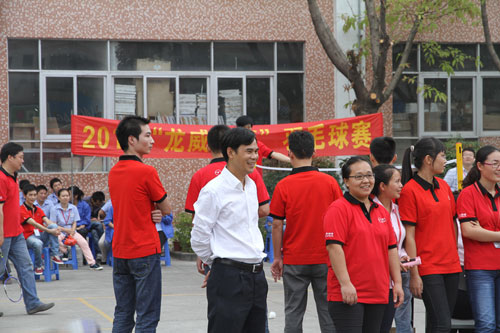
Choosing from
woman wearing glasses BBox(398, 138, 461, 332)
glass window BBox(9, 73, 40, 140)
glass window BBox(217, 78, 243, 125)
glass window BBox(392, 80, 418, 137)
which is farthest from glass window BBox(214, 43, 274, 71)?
woman wearing glasses BBox(398, 138, 461, 332)

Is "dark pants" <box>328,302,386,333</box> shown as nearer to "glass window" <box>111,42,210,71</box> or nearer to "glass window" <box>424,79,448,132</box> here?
"glass window" <box>111,42,210,71</box>

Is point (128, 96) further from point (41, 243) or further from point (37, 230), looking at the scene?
point (41, 243)

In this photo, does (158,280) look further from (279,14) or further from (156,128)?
(279,14)

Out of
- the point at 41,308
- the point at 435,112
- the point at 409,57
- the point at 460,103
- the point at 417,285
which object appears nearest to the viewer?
the point at 417,285

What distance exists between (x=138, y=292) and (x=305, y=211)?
1523 millimetres

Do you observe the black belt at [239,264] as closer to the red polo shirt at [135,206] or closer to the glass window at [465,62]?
the red polo shirt at [135,206]

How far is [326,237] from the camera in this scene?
5141 millimetres

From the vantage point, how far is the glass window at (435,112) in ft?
61.3

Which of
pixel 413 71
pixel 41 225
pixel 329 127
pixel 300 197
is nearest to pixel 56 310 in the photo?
pixel 41 225

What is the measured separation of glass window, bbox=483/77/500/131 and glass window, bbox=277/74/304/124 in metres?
4.85

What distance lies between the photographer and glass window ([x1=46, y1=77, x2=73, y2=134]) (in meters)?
16.9

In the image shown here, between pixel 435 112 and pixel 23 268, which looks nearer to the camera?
pixel 23 268

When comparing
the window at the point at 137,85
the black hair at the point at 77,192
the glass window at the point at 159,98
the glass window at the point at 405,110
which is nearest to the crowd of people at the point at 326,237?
the black hair at the point at 77,192

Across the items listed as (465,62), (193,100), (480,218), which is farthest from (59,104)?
(480,218)
